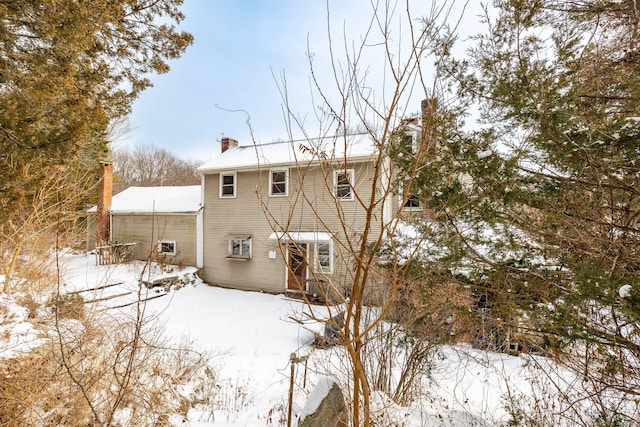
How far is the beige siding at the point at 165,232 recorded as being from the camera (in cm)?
1383

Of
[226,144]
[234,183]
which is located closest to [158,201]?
[226,144]

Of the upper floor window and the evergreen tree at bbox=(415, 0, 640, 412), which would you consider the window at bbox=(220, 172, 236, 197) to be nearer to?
the upper floor window

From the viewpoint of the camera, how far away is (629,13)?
9.67 feet

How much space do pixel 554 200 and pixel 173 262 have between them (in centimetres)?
1421

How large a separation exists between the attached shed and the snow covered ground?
1.48m

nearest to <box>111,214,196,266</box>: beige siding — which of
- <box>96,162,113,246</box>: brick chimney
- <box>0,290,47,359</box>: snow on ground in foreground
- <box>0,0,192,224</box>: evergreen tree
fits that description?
<box>96,162,113,246</box>: brick chimney

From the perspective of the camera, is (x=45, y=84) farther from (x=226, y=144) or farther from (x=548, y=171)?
(x=226, y=144)

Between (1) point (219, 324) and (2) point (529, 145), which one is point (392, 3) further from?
(1) point (219, 324)

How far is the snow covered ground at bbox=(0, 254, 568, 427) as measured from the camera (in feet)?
13.3

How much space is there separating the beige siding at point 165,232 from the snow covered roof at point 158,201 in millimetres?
305

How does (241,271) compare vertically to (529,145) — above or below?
below

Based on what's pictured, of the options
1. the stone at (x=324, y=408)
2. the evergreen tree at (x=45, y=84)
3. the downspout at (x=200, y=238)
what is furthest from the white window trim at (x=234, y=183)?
the stone at (x=324, y=408)

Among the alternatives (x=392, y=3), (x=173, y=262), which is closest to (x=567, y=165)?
(x=392, y=3)

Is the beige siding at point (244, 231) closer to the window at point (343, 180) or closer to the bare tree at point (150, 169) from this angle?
the window at point (343, 180)
